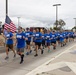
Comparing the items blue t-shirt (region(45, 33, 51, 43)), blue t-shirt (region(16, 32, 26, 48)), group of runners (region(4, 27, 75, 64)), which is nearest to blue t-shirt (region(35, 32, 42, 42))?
group of runners (region(4, 27, 75, 64))

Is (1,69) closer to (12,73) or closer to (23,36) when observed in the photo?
(12,73)

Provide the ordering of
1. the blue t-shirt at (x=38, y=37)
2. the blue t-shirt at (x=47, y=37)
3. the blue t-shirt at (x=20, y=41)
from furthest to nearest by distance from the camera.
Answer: the blue t-shirt at (x=47, y=37) → the blue t-shirt at (x=38, y=37) → the blue t-shirt at (x=20, y=41)

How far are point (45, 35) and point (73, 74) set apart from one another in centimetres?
804

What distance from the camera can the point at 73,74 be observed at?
776cm

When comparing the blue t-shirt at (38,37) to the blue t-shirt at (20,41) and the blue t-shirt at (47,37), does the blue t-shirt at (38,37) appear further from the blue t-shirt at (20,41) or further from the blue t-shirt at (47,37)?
the blue t-shirt at (20,41)

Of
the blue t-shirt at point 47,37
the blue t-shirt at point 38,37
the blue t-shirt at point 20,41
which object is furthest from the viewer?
the blue t-shirt at point 47,37

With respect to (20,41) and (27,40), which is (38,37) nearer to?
(27,40)

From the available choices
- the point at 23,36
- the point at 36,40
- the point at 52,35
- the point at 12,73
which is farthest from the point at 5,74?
the point at 52,35

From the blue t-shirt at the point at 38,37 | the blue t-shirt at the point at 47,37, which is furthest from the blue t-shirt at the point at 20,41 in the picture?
the blue t-shirt at the point at 47,37

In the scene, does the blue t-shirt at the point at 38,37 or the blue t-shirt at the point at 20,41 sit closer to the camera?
the blue t-shirt at the point at 20,41

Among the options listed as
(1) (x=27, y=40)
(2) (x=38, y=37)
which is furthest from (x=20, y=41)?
(1) (x=27, y=40)

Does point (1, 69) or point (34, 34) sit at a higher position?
point (34, 34)

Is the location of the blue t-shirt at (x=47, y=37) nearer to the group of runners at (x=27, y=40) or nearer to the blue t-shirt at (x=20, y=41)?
the group of runners at (x=27, y=40)

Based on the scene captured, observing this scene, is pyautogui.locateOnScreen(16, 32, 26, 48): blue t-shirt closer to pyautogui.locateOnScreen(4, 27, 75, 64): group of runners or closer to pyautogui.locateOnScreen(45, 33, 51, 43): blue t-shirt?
pyautogui.locateOnScreen(4, 27, 75, 64): group of runners
